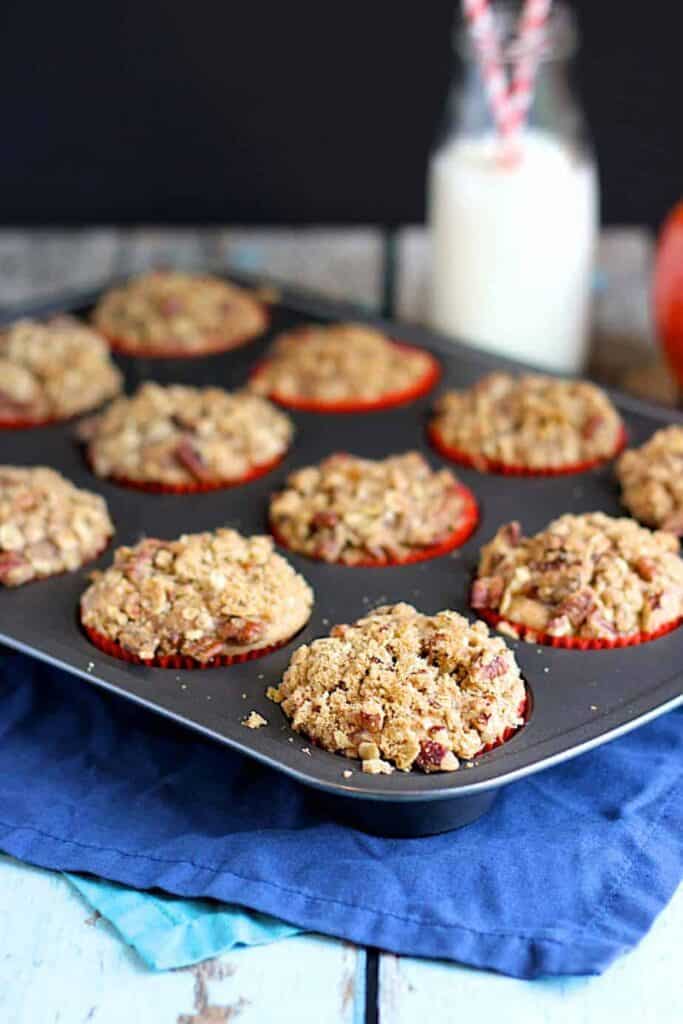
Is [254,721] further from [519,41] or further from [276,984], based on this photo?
[519,41]

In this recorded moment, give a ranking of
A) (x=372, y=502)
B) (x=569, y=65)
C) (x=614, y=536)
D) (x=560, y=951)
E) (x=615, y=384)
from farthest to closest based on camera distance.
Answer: (x=615, y=384), (x=569, y=65), (x=372, y=502), (x=614, y=536), (x=560, y=951)

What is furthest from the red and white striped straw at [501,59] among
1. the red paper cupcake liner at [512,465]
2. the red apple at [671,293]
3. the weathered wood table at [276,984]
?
the weathered wood table at [276,984]

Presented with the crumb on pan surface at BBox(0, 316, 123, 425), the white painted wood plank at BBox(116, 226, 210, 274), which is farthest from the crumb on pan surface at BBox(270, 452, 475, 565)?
the white painted wood plank at BBox(116, 226, 210, 274)

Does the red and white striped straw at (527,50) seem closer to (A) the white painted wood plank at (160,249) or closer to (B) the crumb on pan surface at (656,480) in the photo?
(B) the crumb on pan surface at (656,480)

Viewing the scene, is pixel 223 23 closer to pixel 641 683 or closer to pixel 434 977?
pixel 641 683

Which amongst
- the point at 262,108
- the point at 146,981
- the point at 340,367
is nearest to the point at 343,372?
the point at 340,367

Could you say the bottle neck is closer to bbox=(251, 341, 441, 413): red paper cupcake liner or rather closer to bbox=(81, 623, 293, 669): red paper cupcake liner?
bbox=(251, 341, 441, 413): red paper cupcake liner

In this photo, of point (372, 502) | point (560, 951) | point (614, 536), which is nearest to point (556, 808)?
point (560, 951)
